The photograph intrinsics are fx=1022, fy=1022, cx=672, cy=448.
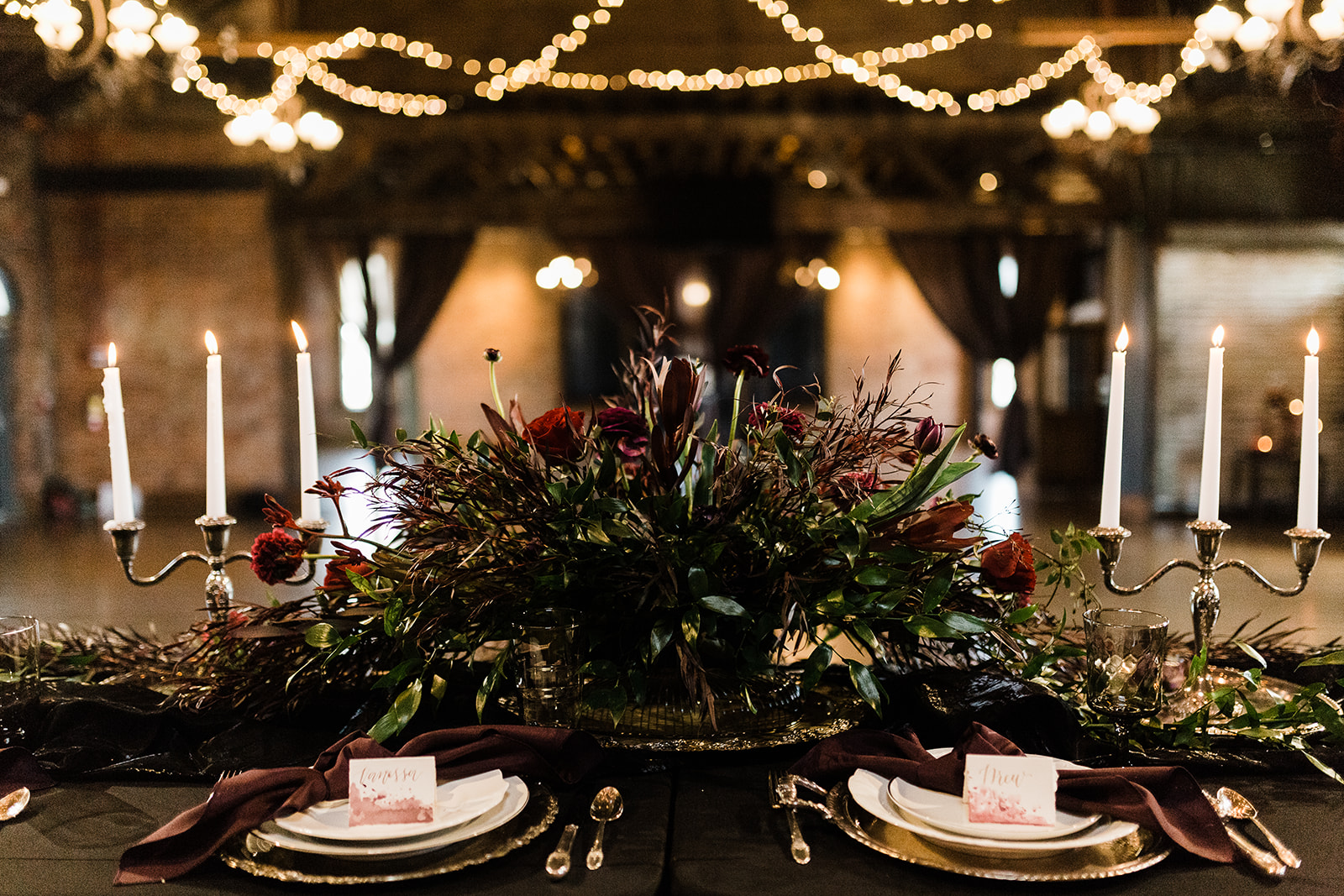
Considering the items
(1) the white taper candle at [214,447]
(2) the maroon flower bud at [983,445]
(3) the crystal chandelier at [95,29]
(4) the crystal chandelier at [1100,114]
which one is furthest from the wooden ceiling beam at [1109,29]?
(1) the white taper candle at [214,447]

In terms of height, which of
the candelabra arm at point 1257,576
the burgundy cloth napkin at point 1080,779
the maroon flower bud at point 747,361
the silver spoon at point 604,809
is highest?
the maroon flower bud at point 747,361

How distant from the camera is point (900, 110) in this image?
316 inches

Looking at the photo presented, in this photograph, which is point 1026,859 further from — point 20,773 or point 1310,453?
point 20,773

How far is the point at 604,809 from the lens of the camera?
1.05 meters

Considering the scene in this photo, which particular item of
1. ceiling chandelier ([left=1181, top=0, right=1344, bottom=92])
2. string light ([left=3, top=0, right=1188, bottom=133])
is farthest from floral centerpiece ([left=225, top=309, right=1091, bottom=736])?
string light ([left=3, top=0, right=1188, bottom=133])

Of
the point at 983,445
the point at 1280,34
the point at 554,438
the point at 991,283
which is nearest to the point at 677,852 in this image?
the point at 554,438

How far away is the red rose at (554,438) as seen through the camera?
1.21 m

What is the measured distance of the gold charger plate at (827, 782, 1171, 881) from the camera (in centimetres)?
90

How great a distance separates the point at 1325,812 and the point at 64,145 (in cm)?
994

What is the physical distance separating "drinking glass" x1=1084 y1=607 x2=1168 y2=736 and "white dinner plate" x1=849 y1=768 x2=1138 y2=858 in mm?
256

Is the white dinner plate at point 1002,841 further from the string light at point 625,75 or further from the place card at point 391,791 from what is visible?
the string light at point 625,75

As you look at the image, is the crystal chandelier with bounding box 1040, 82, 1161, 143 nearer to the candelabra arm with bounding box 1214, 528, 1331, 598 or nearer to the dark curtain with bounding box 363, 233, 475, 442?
the dark curtain with bounding box 363, 233, 475, 442

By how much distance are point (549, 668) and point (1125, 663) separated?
2.22ft

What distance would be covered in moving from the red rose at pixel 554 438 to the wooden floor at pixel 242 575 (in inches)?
95.0
